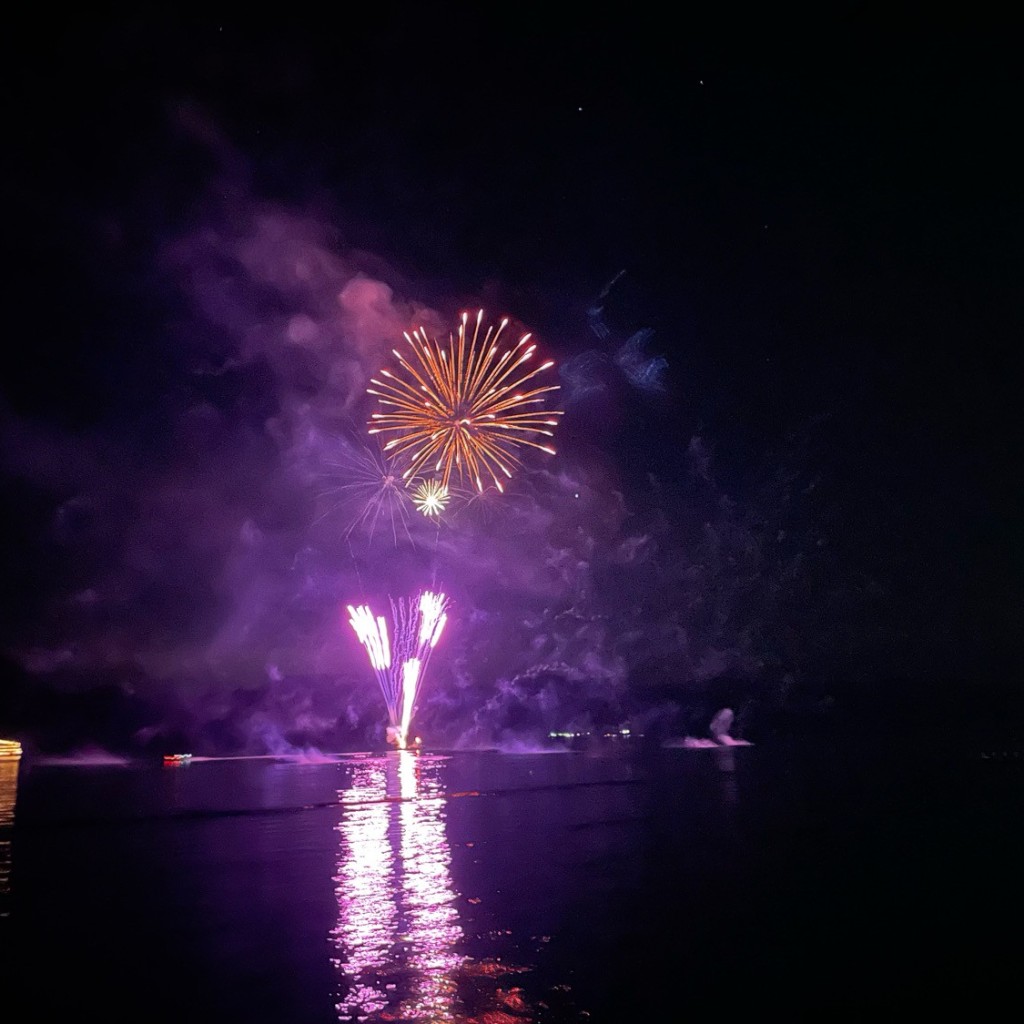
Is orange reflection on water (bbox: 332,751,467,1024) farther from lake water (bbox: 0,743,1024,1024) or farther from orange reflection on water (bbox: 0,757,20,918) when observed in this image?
orange reflection on water (bbox: 0,757,20,918)

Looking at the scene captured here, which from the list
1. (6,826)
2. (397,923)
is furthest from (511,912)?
(6,826)

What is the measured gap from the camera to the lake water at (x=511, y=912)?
26.9ft

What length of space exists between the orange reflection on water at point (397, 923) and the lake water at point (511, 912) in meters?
0.05

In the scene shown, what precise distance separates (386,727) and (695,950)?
122174mm

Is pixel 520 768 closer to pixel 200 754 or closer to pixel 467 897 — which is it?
pixel 467 897

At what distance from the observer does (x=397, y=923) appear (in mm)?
10836

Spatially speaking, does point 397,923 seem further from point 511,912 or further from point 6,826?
point 6,826

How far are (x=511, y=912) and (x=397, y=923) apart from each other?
1.79 m

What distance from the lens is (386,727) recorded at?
126 meters

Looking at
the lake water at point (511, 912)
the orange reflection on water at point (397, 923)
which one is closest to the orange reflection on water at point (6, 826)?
the lake water at point (511, 912)

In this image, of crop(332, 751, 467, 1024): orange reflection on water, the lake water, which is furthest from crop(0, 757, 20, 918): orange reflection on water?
crop(332, 751, 467, 1024): orange reflection on water

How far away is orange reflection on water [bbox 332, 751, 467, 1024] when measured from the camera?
7.77 metres

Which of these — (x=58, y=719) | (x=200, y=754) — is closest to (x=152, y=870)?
(x=200, y=754)

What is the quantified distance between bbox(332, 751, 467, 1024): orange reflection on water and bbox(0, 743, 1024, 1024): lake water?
0.05 meters
